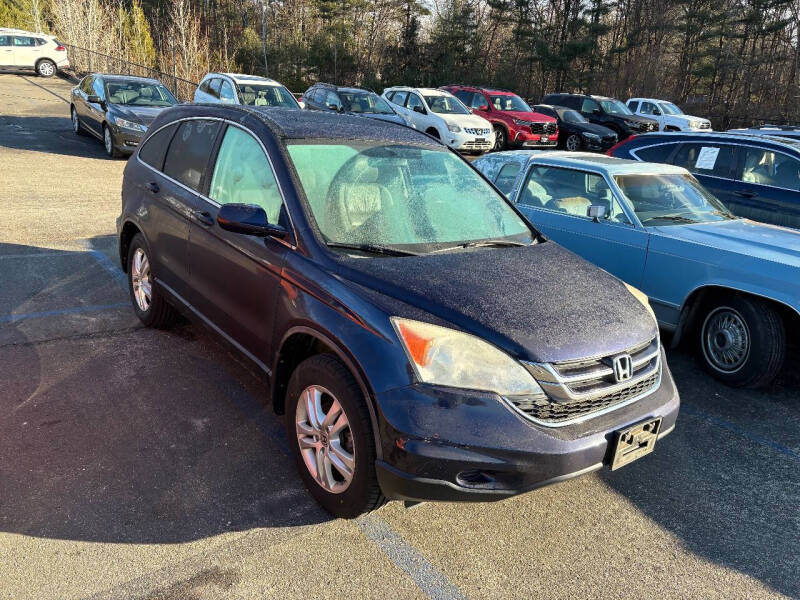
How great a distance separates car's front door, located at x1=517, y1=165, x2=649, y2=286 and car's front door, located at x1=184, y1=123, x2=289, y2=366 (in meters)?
3.11

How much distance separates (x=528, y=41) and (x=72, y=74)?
25.8m

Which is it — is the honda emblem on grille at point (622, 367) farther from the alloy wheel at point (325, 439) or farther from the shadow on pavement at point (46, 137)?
the shadow on pavement at point (46, 137)

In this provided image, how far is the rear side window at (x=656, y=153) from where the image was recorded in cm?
791

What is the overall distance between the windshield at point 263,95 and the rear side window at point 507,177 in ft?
32.5

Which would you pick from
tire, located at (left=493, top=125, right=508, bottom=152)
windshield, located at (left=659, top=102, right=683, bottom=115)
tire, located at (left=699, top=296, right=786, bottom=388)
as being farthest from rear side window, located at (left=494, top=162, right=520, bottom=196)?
windshield, located at (left=659, top=102, right=683, bottom=115)

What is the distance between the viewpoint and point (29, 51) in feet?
96.0

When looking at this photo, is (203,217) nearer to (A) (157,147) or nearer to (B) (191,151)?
(B) (191,151)

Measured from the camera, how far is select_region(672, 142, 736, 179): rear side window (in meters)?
7.72

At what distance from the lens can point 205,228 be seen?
13.0 feet

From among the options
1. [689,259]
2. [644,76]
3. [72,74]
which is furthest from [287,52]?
[689,259]

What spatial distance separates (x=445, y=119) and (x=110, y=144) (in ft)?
27.6

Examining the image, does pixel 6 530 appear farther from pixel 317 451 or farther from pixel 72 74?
pixel 72 74

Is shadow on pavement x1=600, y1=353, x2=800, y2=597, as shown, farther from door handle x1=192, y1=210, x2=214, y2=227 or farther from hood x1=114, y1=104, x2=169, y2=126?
hood x1=114, y1=104, x2=169, y2=126

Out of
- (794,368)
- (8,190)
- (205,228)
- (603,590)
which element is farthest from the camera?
(8,190)
